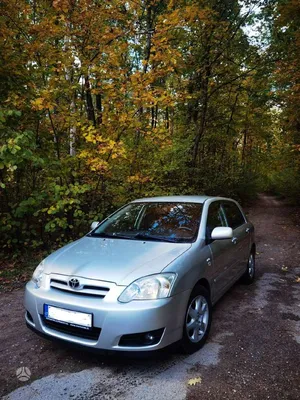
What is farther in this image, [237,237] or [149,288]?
[237,237]

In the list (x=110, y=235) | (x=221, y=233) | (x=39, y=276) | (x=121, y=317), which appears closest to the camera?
(x=121, y=317)

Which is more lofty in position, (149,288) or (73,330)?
(149,288)

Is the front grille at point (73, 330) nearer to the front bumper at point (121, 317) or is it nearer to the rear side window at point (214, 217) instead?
the front bumper at point (121, 317)

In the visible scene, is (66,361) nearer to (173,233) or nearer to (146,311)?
(146,311)

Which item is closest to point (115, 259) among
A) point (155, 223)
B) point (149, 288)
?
point (149, 288)

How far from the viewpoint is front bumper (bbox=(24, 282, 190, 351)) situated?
2.41m

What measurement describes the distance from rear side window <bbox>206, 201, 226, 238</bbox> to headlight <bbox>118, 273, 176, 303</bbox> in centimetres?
107

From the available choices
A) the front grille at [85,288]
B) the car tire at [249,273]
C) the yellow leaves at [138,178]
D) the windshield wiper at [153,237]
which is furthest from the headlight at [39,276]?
the yellow leaves at [138,178]

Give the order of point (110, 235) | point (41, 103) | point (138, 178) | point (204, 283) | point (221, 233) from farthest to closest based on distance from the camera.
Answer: point (138, 178), point (41, 103), point (110, 235), point (221, 233), point (204, 283)

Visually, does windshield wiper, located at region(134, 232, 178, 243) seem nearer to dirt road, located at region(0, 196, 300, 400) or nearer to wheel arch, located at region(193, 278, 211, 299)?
wheel arch, located at region(193, 278, 211, 299)

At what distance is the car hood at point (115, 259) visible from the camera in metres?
2.66

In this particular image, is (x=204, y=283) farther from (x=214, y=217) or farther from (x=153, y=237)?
(x=214, y=217)

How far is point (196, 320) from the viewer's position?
2975mm

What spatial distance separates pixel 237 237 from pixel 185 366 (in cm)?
221
